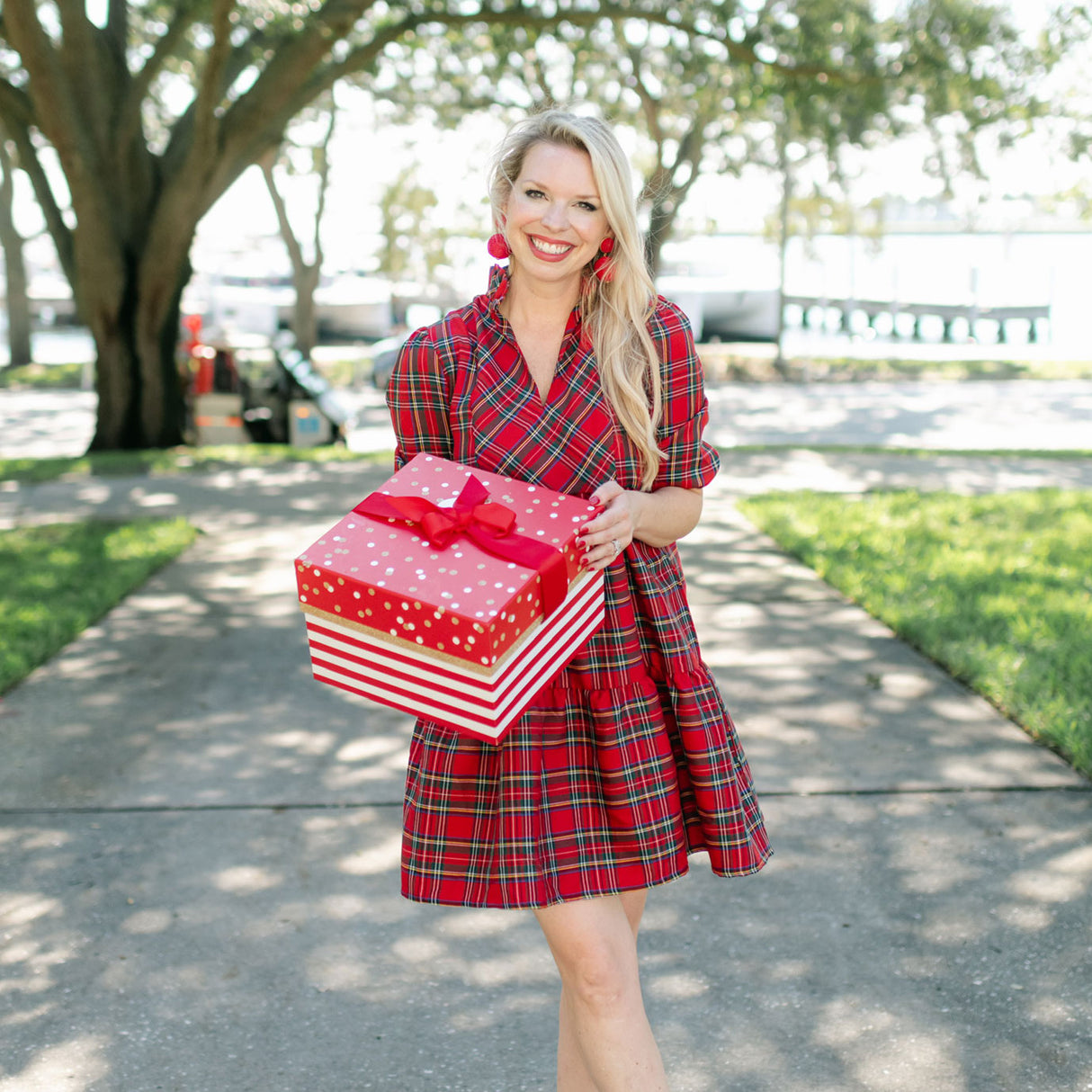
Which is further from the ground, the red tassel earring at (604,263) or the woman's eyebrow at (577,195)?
the woman's eyebrow at (577,195)

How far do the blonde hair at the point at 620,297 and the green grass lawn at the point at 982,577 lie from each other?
8.38 feet

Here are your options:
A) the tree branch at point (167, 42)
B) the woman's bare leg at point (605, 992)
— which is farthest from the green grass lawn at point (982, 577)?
the tree branch at point (167, 42)

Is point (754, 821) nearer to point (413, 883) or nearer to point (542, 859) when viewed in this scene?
point (542, 859)

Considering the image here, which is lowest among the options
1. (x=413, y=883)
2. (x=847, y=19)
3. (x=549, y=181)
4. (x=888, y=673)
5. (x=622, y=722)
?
(x=888, y=673)

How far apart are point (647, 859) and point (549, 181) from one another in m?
1.16

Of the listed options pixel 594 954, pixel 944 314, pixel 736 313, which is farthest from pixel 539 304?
pixel 736 313

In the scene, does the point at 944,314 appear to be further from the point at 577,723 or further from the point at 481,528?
the point at 481,528

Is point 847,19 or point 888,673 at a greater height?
point 847,19

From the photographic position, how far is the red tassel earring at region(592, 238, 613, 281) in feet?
7.42

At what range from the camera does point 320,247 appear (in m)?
26.5

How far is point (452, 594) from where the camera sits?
6.18 ft

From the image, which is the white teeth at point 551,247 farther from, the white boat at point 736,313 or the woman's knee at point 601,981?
the white boat at point 736,313

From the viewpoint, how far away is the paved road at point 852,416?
15.9 meters

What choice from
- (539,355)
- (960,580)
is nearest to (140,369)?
(960,580)
